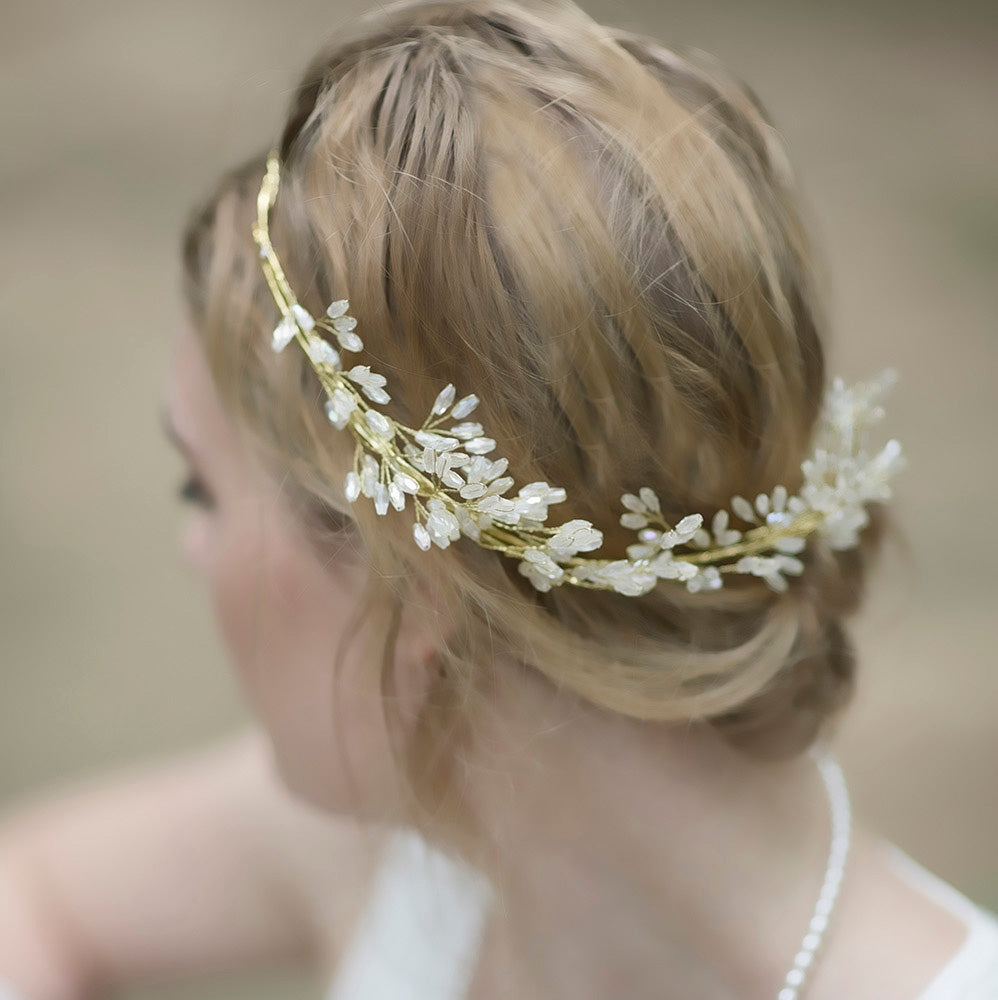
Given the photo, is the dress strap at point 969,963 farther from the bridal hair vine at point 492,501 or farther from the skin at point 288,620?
the skin at point 288,620

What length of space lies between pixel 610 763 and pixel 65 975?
2.72ft

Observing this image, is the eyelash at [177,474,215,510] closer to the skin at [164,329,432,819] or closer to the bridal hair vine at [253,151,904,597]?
the skin at [164,329,432,819]

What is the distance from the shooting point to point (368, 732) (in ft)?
3.52

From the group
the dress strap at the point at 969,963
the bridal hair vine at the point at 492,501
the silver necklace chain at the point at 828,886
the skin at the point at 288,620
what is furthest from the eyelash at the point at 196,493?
the dress strap at the point at 969,963

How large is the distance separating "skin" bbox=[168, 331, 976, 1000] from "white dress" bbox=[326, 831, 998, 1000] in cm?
24

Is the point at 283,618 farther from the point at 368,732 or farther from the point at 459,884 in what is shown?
the point at 459,884

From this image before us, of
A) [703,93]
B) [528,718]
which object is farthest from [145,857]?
[703,93]

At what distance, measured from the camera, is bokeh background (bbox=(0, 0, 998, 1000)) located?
8.87 feet

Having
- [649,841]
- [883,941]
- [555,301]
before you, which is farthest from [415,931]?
[555,301]

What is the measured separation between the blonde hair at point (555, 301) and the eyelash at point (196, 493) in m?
0.14

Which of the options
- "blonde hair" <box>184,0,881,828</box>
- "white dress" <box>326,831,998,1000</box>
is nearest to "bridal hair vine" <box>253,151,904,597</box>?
"blonde hair" <box>184,0,881,828</box>

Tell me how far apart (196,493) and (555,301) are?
51 centimetres

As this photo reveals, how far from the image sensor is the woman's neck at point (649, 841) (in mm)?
1065

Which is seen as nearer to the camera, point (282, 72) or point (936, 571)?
point (282, 72)
